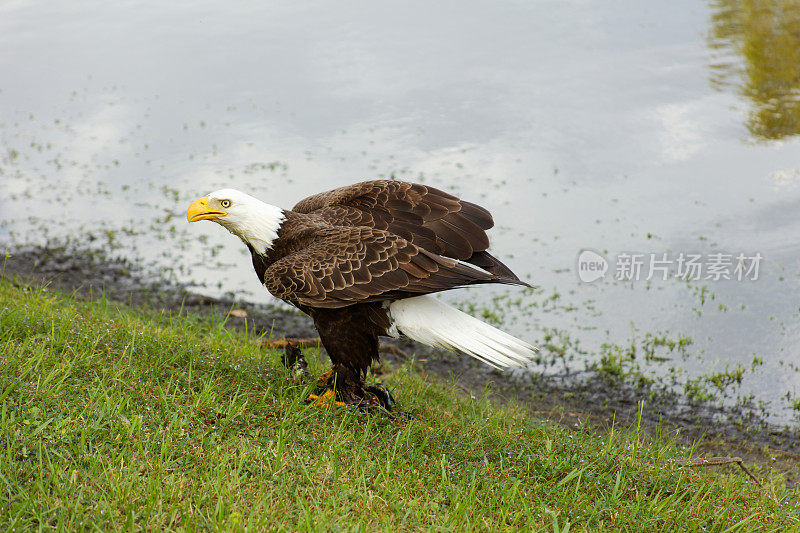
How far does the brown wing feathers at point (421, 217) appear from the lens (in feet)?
14.0

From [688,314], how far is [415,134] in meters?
4.55

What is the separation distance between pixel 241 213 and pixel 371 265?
2.87 ft

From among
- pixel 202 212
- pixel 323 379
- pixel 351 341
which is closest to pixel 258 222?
pixel 202 212

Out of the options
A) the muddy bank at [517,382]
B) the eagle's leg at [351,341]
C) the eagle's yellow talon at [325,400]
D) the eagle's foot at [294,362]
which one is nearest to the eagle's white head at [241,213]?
the eagle's leg at [351,341]

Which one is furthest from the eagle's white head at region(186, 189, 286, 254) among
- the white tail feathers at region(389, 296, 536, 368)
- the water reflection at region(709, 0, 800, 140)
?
the water reflection at region(709, 0, 800, 140)

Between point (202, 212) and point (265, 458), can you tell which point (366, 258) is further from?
point (265, 458)

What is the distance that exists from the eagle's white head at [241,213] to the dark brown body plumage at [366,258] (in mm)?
70

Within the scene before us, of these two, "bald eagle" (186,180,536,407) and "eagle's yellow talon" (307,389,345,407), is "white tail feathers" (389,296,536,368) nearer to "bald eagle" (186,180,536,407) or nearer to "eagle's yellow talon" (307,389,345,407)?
"bald eagle" (186,180,536,407)

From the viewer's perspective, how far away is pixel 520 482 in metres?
3.62

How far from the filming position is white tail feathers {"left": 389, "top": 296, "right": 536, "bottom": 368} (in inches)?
156

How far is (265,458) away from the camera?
347 centimetres

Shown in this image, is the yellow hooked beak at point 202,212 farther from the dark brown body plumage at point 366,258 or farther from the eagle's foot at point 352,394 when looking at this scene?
the eagle's foot at point 352,394

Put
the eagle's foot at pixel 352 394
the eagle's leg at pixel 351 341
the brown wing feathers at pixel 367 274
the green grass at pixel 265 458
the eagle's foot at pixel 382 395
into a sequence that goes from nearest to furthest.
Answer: the green grass at pixel 265 458, the brown wing feathers at pixel 367 274, the eagle's leg at pixel 351 341, the eagle's foot at pixel 352 394, the eagle's foot at pixel 382 395

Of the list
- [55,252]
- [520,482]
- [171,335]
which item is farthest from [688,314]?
[55,252]
